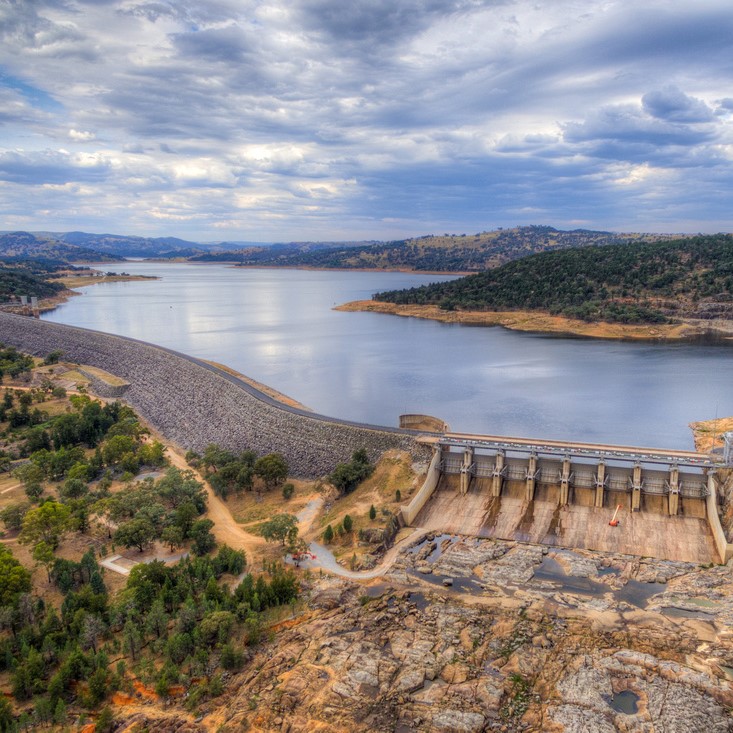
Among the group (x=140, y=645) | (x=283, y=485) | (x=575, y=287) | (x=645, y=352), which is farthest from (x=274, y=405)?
(x=575, y=287)

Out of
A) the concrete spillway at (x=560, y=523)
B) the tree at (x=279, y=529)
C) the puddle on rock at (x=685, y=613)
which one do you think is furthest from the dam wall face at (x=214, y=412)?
the puddle on rock at (x=685, y=613)

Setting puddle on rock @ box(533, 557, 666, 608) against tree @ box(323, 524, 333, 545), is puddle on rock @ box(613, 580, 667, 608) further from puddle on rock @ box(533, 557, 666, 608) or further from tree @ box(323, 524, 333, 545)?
tree @ box(323, 524, 333, 545)

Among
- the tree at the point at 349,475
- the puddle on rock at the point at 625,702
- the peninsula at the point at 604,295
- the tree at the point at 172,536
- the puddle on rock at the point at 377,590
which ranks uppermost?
the peninsula at the point at 604,295

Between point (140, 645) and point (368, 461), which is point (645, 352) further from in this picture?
point (140, 645)

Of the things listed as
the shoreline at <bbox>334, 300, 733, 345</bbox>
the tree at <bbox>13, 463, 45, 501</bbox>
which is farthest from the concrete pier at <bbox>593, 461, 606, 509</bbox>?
the shoreline at <bbox>334, 300, 733, 345</bbox>

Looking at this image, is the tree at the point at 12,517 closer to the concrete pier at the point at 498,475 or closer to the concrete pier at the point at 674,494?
the concrete pier at the point at 498,475
